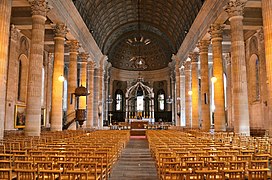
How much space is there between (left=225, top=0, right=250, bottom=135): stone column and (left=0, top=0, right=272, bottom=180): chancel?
0.07 metres

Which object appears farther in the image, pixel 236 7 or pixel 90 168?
pixel 236 7

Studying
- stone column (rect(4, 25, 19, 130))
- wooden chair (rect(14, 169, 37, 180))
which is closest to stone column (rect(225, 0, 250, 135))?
wooden chair (rect(14, 169, 37, 180))

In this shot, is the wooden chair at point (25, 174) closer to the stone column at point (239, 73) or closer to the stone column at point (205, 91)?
the stone column at point (239, 73)

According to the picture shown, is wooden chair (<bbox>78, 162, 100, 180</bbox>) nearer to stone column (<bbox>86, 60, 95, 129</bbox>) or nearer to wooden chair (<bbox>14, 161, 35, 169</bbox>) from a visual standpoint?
wooden chair (<bbox>14, 161, 35, 169</bbox>)

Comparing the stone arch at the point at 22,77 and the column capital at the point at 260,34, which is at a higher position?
the column capital at the point at 260,34

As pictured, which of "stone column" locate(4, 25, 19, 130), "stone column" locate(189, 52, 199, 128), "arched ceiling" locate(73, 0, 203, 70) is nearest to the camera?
"stone column" locate(4, 25, 19, 130)

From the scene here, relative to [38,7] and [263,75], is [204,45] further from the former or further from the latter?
[38,7]

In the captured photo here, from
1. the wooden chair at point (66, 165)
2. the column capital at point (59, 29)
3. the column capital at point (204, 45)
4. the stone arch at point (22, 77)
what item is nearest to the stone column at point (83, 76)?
the stone arch at point (22, 77)

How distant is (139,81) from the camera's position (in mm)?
49812

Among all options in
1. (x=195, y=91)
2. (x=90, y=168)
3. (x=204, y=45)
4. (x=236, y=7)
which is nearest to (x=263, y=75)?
(x=204, y=45)

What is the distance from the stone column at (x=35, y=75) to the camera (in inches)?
707

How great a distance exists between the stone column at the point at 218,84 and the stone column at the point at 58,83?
557 inches

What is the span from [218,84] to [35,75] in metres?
15.6

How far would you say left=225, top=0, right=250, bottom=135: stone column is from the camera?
19000 mm
